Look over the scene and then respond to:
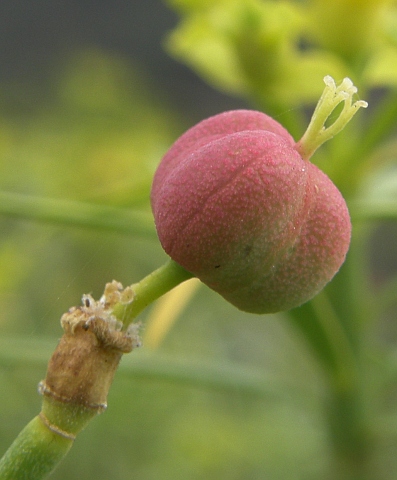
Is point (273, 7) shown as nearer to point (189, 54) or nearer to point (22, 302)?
point (189, 54)

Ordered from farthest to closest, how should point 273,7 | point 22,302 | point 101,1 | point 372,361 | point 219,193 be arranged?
point 101,1 → point 22,302 → point 372,361 → point 273,7 → point 219,193

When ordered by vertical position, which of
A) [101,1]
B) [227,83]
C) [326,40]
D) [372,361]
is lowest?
[101,1]

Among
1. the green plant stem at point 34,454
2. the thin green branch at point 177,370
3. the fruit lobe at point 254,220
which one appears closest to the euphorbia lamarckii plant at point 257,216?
the fruit lobe at point 254,220

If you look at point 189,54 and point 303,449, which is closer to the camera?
point 189,54

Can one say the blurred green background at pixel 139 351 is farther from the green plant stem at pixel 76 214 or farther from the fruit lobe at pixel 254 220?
the fruit lobe at pixel 254 220

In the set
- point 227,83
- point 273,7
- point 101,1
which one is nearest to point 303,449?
point 227,83

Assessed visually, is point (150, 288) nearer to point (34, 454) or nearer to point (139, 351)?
point (34, 454)
